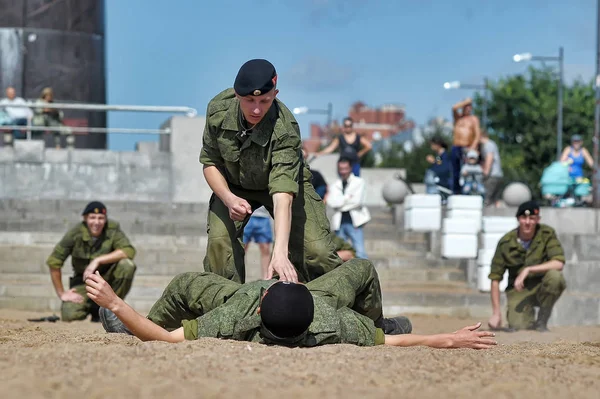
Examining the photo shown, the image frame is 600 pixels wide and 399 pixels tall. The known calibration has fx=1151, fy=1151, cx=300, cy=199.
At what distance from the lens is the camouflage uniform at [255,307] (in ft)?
20.5

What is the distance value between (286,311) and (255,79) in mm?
1339

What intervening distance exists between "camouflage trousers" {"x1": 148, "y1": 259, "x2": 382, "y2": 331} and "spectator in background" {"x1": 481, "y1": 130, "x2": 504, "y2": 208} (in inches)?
423

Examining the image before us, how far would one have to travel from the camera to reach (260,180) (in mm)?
7012

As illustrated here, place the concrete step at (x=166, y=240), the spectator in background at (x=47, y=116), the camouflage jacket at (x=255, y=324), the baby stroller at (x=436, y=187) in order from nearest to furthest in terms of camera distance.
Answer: the camouflage jacket at (x=255, y=324), the concrete step at (x=166, y=240), the baby stroller at (x=436, y=187), the spectator in background at (x=47, y=116)

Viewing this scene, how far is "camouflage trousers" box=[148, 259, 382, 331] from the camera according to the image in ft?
21.7

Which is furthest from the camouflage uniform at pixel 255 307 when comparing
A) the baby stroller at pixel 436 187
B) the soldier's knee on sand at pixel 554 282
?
the baby stroller at pixel 436 187

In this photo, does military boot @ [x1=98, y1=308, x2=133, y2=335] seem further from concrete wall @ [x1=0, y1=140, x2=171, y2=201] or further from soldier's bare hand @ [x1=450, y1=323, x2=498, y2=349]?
concrete wall @ [x1=0, y1=140, x2=171, y2=201]

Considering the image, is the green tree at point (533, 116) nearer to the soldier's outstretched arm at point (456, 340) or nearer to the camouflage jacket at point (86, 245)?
the camouflage jacket at point (86, 245)

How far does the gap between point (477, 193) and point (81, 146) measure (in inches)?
313

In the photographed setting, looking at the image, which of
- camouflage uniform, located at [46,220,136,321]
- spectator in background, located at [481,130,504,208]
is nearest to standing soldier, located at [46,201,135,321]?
camouflage uniform, located at [46,220,136,321]

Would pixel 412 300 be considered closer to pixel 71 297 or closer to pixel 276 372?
pixel 71 297

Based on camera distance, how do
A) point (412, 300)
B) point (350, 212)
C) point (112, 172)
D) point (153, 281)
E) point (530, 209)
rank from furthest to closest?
point (112, 172)
point (350, 212)
point (153, 281)
point (412, 300)
point (530, 209)

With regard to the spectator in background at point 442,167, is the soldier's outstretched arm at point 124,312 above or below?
below

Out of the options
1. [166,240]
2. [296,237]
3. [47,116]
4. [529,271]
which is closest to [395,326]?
[296,237]
